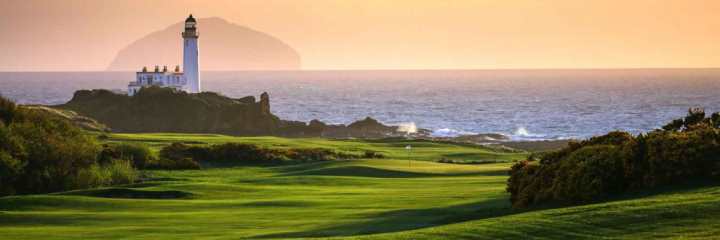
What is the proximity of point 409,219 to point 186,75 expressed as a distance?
339 ft

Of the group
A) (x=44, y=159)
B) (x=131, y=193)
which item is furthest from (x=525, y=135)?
(x=131, y=193)

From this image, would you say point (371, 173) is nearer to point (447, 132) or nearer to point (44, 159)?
point (44, 159)

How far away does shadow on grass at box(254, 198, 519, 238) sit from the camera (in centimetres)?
2314

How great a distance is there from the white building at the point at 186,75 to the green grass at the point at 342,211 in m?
80.5

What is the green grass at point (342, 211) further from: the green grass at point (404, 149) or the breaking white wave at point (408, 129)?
the breaking white wave at point (408, 129)

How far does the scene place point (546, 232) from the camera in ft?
61.7

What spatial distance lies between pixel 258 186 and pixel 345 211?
385 inches

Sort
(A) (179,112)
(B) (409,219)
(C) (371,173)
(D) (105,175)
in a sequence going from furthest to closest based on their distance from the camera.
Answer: (A) (179,112)
(C) (371,173)
(D) (105,175)
(B) (409,219)

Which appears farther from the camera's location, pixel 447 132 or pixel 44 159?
pixel 447 132

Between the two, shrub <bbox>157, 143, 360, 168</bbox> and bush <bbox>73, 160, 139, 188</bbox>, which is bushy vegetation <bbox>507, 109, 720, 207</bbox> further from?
shrub <bbox>157, 143, 360, 168</bbox>

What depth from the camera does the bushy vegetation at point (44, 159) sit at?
121 feet

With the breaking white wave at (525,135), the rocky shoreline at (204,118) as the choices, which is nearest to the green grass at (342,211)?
the rocky shoreline at (204,118)

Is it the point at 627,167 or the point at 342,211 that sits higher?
the point at 627,167

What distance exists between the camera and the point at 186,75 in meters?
126
